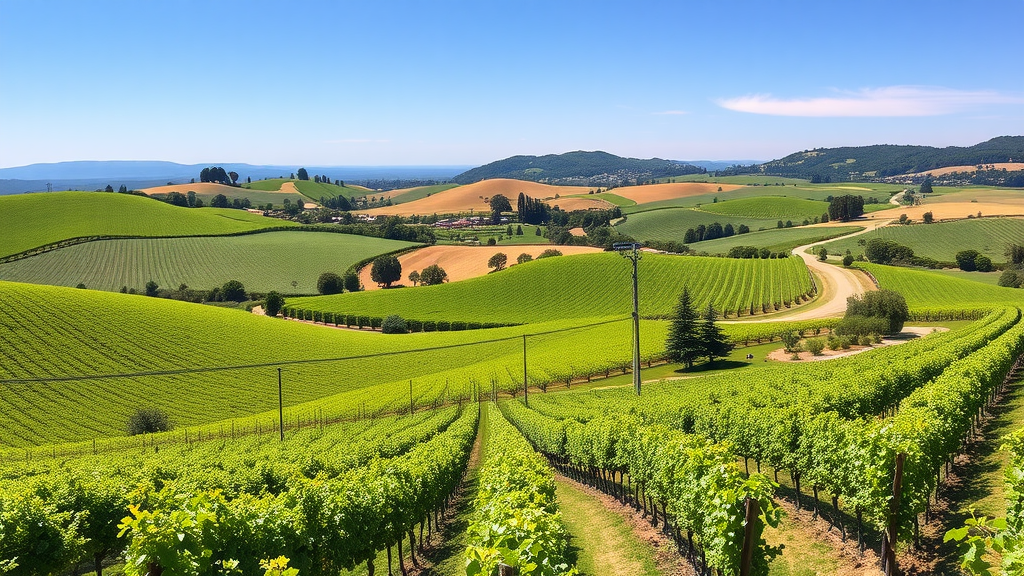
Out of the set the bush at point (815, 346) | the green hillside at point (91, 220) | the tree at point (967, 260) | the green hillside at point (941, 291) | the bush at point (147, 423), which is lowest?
the bush at point (147, 423)

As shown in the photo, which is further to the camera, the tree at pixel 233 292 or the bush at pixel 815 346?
the tree at pixel 233 292

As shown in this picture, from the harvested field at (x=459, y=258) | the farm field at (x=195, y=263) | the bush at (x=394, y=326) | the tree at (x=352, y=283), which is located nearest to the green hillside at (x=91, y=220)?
the farm field at (x=195, y=263)

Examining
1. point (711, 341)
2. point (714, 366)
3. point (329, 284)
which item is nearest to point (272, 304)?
point (329, 284)

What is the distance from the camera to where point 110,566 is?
2255 centimetres

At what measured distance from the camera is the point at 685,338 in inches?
2498

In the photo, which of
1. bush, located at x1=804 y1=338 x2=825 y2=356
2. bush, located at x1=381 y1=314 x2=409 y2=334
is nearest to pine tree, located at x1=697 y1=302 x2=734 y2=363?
bush, located at x1=804 y1=338 x2=825 y2=356

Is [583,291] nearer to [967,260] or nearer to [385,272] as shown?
[385,272]

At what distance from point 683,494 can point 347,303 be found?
97844 mm

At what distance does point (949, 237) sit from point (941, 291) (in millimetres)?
53410

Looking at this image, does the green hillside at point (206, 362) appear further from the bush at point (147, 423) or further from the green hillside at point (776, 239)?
the green hillside at point (776, 239)

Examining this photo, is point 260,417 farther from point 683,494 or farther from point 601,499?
point 683,494

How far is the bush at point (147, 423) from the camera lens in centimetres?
4925

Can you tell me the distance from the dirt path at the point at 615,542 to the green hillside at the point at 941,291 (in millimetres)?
74096

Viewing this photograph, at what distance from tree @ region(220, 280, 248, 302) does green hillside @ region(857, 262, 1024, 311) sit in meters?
115
